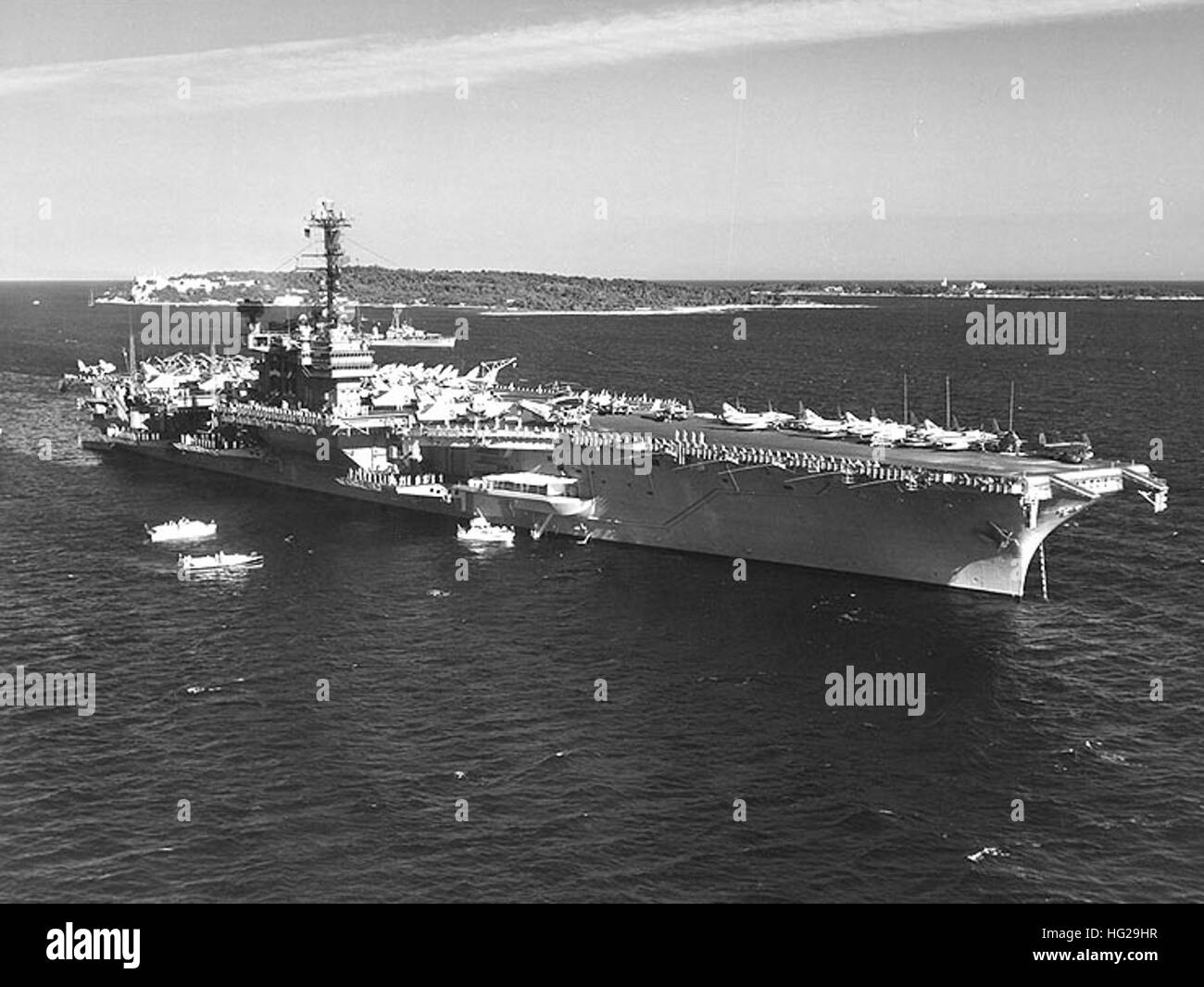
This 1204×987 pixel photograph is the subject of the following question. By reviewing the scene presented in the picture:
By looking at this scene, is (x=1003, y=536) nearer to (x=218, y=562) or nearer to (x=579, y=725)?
(x=579, y=725)

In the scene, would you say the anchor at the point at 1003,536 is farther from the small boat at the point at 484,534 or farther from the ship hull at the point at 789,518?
the small boat at the point at 484,534

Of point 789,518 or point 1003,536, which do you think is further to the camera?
point 789,518

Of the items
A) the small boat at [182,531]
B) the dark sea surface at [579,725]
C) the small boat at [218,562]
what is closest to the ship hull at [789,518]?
the dark sea surface at [579,725]

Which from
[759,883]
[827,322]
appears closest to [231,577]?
[759,883]

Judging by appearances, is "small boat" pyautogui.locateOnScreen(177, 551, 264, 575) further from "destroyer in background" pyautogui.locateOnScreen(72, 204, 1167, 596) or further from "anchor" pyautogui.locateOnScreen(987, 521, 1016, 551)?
"anchor" pyautogui.locateOnScreen(987, 521, 1016, 551)

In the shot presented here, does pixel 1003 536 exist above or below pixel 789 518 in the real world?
below

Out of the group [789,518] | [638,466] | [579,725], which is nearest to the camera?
[579,725]

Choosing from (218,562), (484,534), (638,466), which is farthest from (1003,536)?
(218,562)
